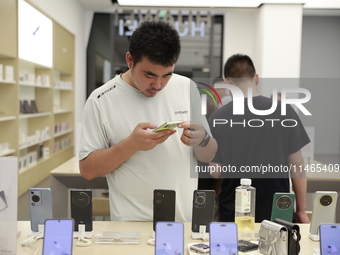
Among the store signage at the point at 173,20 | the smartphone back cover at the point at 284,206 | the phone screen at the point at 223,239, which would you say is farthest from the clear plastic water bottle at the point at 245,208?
the store signage at the point at 173,20

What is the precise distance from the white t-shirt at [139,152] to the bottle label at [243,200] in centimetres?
28

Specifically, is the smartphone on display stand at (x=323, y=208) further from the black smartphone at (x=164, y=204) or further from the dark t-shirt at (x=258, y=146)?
the black smartphone at (x=164, y=204)

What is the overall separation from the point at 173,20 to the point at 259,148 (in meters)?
6.18

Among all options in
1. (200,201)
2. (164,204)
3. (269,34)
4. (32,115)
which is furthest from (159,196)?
(269,34)

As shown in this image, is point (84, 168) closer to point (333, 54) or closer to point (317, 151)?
point (317, 151)

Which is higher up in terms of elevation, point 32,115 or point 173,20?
Result: point 173,20

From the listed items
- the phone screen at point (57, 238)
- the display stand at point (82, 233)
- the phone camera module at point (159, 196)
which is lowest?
the display stand at point (82, 233)

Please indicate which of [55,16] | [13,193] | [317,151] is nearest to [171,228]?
Result: [13,193]

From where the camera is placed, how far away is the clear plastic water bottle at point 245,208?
5.68 feet

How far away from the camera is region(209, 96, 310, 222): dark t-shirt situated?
81.7 inches

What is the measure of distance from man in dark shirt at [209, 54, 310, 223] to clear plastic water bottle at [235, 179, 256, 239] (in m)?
0.26

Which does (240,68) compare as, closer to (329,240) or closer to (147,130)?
(147,130)

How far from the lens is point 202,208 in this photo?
173 cm

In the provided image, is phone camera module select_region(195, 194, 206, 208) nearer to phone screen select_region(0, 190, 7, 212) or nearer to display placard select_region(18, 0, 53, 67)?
phone screen select_region(0, 190, 7, 212)
